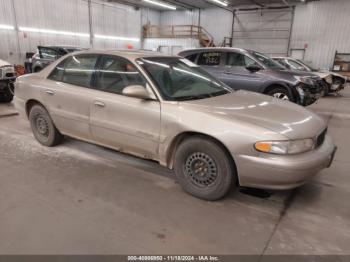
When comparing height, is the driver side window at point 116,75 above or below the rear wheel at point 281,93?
above

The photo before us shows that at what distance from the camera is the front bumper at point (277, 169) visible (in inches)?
88.4

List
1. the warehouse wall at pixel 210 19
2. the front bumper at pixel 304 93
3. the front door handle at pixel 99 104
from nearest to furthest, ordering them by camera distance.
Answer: the front door handle at pixel 99 104
the front bumper at pixel 304 93
the warehouse wall at pixel 210 19

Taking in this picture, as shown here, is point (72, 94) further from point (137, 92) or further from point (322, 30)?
point (322, 30)

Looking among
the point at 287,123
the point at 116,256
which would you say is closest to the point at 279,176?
the point at 287,123

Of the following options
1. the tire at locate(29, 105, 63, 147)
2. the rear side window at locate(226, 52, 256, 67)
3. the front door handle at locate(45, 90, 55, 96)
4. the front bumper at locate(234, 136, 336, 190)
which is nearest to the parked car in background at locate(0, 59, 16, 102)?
the tire at locate(29, 105, 63, 147)

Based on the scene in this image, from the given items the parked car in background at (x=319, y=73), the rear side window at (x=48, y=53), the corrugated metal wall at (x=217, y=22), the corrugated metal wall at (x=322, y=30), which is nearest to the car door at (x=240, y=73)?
the parked car in background at (x=319, y=73)

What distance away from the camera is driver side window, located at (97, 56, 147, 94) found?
2953 mm

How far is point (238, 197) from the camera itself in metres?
2.77

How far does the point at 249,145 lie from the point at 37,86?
3.05m

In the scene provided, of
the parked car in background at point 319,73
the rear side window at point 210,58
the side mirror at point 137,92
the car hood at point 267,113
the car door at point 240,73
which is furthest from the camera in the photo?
the parked car in background at point 319,73

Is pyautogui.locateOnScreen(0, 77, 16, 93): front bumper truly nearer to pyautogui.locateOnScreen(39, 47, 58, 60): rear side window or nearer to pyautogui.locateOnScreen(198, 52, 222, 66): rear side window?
pyautogui.locateOnScreen(39, 47, 58, 60): rear side window

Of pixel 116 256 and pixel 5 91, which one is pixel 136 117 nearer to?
pixel 116 256

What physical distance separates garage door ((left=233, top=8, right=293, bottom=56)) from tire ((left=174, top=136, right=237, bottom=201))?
1891 cm

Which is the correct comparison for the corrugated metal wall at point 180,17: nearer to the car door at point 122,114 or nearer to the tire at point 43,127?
the tire at point 43,127
